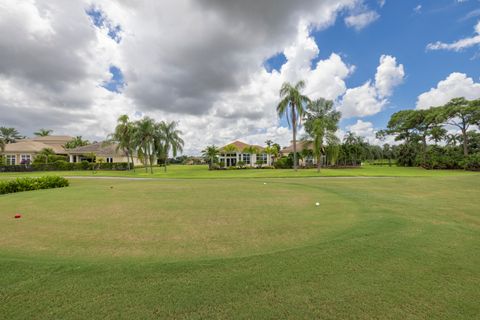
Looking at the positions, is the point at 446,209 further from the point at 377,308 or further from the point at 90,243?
the point at 90,243

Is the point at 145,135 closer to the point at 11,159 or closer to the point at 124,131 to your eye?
the point at 124,131

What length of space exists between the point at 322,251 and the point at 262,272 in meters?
1.41

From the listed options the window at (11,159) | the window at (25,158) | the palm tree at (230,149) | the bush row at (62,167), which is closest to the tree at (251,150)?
the palm tree at (230,149)

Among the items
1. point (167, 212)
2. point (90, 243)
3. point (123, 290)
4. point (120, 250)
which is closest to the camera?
point (123, 290)

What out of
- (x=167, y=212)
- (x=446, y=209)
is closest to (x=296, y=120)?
(x=446, y=209)

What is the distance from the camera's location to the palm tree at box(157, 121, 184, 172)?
125 ft

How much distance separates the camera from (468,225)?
5.84 m

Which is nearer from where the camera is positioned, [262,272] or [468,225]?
[262,272]

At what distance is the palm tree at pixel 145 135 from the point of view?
3509 centimetres

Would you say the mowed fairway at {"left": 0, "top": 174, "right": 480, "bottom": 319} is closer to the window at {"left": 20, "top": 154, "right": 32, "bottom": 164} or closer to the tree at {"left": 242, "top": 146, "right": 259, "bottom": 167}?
the tree at {"left": 242, "top": 146, "right": 259, "bottom": 167}

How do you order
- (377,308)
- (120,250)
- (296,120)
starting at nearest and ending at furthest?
1. (377,308)
2. (120,250)
3. (296,120)

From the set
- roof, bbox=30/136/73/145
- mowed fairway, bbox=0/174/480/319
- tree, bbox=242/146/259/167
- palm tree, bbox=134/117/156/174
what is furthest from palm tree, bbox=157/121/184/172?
roof, bbox=30/136/73/145

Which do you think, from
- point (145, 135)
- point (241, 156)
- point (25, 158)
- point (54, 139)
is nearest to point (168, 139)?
point (145, 135)

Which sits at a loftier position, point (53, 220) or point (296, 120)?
point (296, 120)
